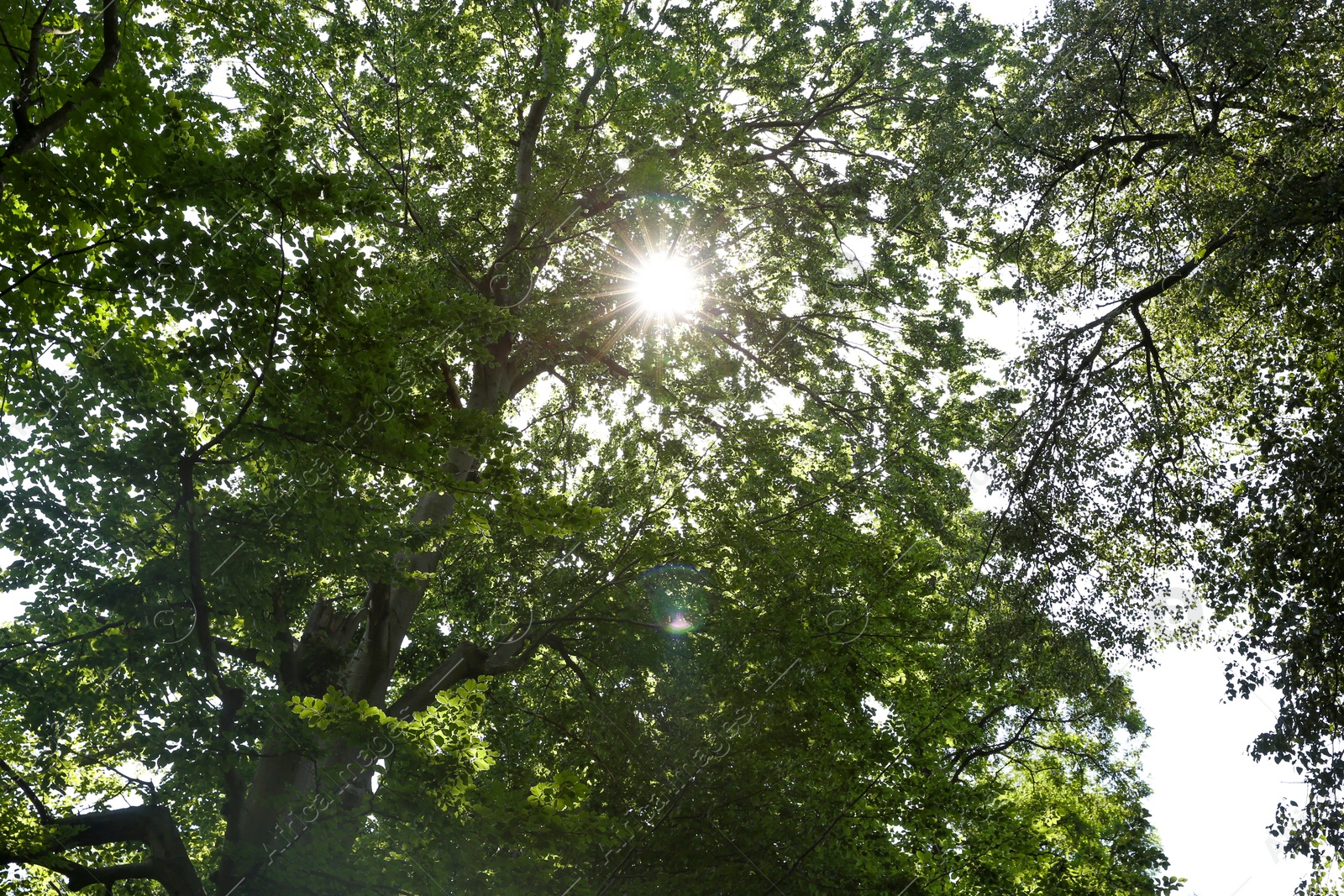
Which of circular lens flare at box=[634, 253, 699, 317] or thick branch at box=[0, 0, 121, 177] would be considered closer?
thick branch at box=[0, 0, 121, 177]

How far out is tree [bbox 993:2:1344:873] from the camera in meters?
6.46

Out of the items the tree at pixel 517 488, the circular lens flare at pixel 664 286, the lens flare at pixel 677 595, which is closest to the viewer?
the tree at pixel 517 488

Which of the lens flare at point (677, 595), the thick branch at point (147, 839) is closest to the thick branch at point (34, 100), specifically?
the thick branch at point (147, 839)

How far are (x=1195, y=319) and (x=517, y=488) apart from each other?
6887 mm

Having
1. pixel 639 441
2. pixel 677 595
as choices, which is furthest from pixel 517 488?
pixel 639 441

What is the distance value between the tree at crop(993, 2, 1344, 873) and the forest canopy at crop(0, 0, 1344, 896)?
54 millimetres

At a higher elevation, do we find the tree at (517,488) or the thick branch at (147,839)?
the tree at (517,488)

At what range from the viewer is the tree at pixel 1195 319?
21.2ft

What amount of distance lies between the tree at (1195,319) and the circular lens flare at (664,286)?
4.49 metres

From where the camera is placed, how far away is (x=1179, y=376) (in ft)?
30.2

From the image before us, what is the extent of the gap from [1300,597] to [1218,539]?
56.4 inches

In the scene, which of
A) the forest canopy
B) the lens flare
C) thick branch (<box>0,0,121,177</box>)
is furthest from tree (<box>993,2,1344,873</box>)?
thick branch (<box>0,0,121,177</box>)

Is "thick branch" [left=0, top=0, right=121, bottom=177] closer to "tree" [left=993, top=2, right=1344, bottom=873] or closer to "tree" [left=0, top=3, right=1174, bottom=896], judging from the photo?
"tree" [left=0, top=3, right=1174, bottom=896]

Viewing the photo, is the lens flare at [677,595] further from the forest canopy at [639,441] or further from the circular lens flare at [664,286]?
the circular lens flare at [664,286]
